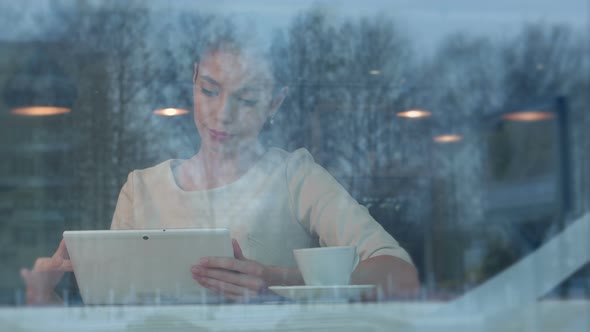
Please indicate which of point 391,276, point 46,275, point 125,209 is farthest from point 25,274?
point 391,276

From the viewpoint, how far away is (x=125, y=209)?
1412mm

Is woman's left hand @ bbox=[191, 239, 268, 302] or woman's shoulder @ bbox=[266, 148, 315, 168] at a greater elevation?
woman's shoulder @ bbox=[266, 148, 315, 168]

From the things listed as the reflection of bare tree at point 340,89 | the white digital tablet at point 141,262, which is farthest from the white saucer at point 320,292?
the reflection of bare tree at point 340,89

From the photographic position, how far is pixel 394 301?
143cm

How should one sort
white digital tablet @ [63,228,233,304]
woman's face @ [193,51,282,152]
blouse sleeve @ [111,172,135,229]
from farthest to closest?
woman's face @ [193,51,282,152] < blouse sleeve @ [111,172,135,229] < white digital tablet @ [63,228,233,304]

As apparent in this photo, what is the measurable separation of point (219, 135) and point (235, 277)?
295 mm

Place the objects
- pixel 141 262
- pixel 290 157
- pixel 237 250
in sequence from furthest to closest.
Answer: pixel 290 157 → pixel 237 250 → pixel 141 262

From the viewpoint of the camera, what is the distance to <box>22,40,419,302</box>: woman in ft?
4.54

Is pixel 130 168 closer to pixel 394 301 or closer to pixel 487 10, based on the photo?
pixel 394 301

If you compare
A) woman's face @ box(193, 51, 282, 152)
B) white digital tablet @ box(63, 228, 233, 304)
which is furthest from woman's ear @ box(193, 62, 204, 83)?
white digital tablet @ box(63, 228, 233, 304)

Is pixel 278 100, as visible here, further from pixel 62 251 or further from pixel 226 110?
pixel 62 251

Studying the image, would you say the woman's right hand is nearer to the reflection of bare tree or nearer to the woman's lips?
the woman's lips

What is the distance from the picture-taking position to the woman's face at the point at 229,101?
148 cm

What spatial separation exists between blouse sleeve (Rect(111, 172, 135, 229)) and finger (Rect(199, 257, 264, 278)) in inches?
7.0
